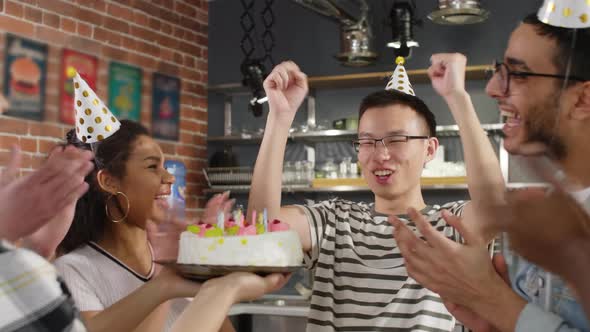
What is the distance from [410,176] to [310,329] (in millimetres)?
546

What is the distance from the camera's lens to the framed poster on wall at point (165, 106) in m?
4.91

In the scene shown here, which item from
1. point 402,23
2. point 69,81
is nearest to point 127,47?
point 69,81

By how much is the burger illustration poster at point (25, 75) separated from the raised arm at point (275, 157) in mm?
2338

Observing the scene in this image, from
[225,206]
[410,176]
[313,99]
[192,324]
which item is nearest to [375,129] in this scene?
[410,176]

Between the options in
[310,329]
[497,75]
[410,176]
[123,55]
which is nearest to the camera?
[497,75]

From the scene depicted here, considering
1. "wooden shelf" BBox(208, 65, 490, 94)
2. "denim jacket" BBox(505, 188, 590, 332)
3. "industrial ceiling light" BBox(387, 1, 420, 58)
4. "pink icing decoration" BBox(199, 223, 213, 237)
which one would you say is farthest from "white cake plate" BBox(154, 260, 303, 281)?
"wooden shelf" BBox(208, 65, 490, 94)

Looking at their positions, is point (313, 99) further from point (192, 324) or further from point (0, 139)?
point (192, 324)

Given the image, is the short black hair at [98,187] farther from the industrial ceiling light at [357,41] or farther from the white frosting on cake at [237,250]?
the industrial ceiling light at [357,41]

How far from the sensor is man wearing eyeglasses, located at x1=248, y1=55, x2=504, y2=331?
175 cm

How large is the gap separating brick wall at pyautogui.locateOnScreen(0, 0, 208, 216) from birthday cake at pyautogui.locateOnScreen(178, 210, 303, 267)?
6.50ft

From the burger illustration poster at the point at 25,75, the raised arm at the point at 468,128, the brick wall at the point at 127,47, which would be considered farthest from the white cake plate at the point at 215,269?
the burger illustration poster at the point at 25,75

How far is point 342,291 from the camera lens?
1795 mm

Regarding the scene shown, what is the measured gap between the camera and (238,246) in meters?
1.43

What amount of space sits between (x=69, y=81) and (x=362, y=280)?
285 centimetres
